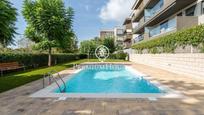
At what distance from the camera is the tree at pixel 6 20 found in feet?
26.0

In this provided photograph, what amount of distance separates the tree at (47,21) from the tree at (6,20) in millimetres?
10306

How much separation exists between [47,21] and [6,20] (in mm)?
11332

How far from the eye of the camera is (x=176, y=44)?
1360cm

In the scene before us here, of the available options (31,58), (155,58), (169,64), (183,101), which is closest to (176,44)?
(169,64)

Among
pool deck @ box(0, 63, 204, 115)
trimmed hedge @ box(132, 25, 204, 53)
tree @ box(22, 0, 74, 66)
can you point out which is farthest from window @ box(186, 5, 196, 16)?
tree @ box(22, 0, 74, 66)

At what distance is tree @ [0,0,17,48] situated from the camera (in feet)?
26.0

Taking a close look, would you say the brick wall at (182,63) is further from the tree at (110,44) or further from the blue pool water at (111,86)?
the tree at (110,44)

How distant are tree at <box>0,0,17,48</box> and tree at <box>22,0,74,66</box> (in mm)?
10306

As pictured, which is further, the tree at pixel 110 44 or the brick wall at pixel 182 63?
the tree at pixel 110 44

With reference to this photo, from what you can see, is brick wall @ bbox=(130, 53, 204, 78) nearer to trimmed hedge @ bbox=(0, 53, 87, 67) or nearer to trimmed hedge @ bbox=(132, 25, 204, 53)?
trimmed hedge @ bbox=(132, 25, 204, 53)

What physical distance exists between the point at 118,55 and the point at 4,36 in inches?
1320

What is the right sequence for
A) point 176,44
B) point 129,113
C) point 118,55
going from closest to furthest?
point 129,113 → point 176,44 → point 118,55

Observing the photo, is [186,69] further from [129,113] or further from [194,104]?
[129,113]

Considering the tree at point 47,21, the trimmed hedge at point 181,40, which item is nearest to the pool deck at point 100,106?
the trimmed hedge at point 181,40
